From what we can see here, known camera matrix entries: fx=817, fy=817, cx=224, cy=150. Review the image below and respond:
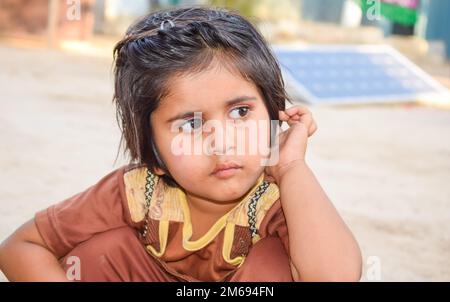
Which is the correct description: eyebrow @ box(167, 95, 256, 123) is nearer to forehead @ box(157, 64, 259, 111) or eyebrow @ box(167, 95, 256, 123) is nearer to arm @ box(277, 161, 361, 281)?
forehead @ box(157, 64, 259, 111)

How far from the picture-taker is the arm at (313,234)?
5.89 ft

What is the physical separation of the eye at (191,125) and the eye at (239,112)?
0.25ft

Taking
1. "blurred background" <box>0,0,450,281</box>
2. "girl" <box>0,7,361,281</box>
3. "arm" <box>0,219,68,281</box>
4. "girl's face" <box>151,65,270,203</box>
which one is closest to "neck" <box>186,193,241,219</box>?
"girl" <box>0,7,361,281</box>

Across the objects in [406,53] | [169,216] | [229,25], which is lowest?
[406,53]

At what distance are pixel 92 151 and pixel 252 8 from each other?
7.17 metres

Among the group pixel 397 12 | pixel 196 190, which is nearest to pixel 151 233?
pixel 196 190

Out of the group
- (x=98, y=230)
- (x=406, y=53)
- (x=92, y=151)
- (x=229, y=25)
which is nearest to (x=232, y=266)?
(x=98, y=230)

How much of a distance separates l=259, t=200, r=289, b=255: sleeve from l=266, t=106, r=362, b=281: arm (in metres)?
0.07

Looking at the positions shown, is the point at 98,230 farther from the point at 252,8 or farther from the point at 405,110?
the point at 252,8

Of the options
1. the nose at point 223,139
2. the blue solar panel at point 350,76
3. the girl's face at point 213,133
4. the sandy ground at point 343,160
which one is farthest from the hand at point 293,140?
the blue solar panel at point 350,76

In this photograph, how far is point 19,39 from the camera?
390 inches

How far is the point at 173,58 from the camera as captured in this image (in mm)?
1881

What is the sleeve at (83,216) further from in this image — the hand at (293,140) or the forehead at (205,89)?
the hand at (293,140)
